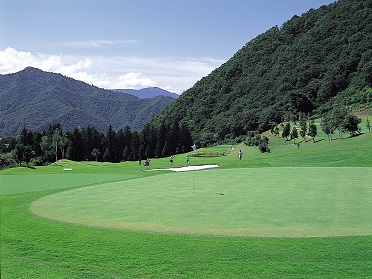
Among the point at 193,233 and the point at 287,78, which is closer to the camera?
the point at 193,233

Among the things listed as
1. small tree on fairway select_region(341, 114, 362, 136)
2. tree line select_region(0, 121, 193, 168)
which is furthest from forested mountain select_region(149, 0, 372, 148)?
small tree on fairway select_region(341, 114, 362, 136)

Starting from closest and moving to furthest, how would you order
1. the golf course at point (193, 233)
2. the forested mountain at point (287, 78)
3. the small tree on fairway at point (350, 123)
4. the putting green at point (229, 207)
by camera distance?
the golf course at point (193, 233)
the putting green at point (229, 207)
the small tree on fairway at point (350, 123)
the forested mountain at point (287, 78)

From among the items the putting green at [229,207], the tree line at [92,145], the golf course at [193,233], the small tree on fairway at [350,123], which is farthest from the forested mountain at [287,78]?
the golf course at [193,233]

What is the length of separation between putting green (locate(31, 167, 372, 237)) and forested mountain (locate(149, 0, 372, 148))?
97.5m

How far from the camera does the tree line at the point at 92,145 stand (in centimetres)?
9381

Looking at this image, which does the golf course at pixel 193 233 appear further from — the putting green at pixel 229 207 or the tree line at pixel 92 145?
the tree line at pixel 92 145

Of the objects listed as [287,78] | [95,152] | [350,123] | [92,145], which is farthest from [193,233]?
[287,78]

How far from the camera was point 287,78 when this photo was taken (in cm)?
15312

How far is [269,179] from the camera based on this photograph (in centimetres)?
2564

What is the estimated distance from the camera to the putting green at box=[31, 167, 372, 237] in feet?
43.3

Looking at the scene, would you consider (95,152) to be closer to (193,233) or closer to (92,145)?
(92,145)

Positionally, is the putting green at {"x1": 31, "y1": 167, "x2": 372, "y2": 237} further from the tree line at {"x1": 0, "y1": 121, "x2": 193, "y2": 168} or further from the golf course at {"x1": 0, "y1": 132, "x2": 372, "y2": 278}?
the tree line at {"x1": 0, "y1": 121, "x2": 193, "y2": 168}

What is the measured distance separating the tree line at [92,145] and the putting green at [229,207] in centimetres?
7054

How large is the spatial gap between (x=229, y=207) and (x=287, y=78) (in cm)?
14314
